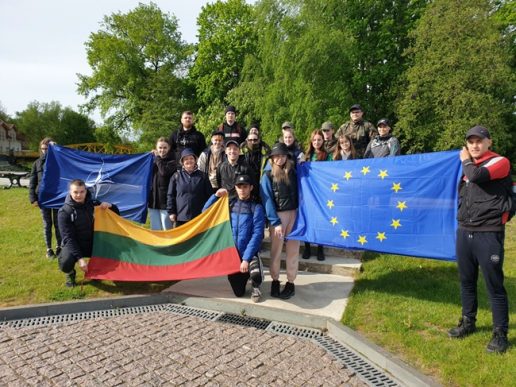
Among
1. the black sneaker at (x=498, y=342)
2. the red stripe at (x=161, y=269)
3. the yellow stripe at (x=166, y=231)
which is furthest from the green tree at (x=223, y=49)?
the black sneaker at (x=498, y=342)

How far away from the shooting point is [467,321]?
13.4 ft

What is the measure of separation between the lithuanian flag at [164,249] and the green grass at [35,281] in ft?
1.00

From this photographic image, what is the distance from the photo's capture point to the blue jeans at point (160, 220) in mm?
6500

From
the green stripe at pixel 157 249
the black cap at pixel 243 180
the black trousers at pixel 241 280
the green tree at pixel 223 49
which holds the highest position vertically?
the green tree at pixel 223 49

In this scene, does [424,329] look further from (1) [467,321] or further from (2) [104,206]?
(2) [104,206]

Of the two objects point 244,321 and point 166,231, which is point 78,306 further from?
point 244,321

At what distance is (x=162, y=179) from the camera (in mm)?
6473

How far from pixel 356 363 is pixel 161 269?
9.97 ft

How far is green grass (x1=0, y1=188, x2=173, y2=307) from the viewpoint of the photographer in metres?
5.31

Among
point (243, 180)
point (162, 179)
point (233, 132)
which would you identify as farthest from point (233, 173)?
point (233, 132)

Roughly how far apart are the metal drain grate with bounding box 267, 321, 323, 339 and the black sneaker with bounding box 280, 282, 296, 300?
603 mm

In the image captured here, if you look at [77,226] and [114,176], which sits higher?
[114,176]

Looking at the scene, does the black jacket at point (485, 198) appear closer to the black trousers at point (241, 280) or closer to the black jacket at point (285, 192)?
the black jacket at point (285, 192)

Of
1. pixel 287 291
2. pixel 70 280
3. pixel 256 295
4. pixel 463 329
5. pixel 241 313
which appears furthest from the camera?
pixel 70 280
